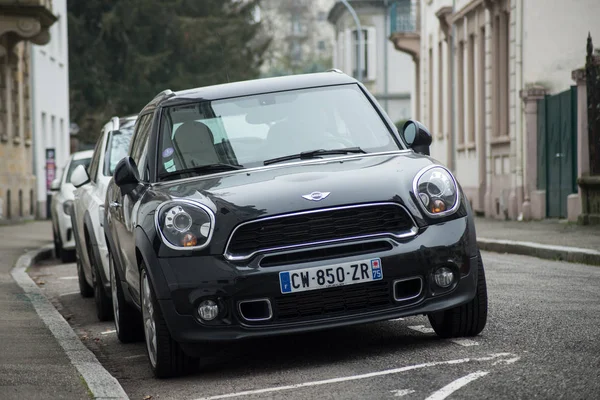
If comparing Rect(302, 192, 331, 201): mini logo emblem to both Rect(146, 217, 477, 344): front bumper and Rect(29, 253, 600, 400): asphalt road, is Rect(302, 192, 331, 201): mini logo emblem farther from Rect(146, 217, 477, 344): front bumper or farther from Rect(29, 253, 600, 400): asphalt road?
Rect(29, 253, 600, 400): asphalt road

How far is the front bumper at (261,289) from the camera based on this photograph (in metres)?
7.65

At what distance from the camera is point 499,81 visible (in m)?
32.7

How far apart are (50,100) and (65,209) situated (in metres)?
→ 26.6

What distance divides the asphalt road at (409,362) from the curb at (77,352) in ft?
0.48

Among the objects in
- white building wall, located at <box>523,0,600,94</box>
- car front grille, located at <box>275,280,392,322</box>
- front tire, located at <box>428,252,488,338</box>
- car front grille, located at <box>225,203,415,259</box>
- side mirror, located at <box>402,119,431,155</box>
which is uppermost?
white building wall, located at <box>523,0,600,94</box>

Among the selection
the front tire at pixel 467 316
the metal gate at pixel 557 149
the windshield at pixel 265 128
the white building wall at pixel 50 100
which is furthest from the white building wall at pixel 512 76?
the front tire at pixel 467 316

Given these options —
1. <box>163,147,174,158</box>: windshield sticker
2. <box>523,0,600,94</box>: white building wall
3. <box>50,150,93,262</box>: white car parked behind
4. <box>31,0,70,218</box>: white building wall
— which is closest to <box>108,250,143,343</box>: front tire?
<box>163,147,174,158</box>: windshield sticker

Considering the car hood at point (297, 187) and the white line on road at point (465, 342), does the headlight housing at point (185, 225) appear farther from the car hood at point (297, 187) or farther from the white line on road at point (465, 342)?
the white line on road at point (465, 342)

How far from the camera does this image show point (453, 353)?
7910 mm

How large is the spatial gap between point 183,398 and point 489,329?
2424mm

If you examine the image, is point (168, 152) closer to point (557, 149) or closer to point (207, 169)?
point (207, 169)

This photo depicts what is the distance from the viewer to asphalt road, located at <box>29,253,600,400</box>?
269 inches

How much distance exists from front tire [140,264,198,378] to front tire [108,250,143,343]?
167 centimetres

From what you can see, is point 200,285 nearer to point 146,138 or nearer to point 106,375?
point 106,375
